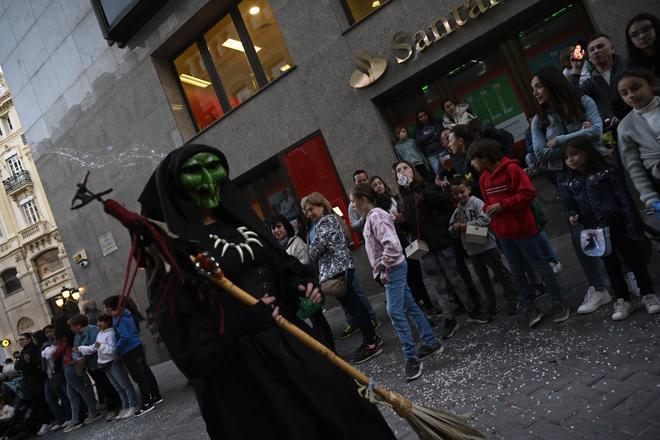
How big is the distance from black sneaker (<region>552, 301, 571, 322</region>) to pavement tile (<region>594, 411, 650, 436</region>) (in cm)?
178

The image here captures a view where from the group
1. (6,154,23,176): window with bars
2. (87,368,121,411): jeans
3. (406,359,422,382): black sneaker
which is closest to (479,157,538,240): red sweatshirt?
(406,359,422,382): black sneaker

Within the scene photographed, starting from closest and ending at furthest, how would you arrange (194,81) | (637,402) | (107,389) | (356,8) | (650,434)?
(650,434), (637,402), (107,389), (356,8), (194,81)

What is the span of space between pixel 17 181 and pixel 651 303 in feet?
140

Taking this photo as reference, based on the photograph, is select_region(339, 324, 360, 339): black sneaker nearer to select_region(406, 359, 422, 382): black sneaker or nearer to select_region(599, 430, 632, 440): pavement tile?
select_region(406, 359, 422, 382): black sneaker

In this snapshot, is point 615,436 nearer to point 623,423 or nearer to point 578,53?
point 623,423

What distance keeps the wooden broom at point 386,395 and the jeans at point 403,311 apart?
172cm

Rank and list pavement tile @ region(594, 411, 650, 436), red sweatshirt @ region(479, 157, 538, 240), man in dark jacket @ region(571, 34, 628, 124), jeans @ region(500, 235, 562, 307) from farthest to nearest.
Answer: man in dark jacket @ region(571, 34, 628, 124), jeans @ region(500, 235, 562, 307), red sweatshirt @ region(479, 157, 538, 240), pavement tile @ region(594, 411, 650, 436)

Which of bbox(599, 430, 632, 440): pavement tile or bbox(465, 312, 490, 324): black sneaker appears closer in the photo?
bbox(599, 430, 632, 440): pavement tile

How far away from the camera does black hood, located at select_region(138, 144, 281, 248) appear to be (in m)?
2.54

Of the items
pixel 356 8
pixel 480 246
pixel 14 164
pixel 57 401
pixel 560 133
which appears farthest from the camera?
→ pixel 14 164

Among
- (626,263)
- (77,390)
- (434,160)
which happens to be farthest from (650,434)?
(77,390)

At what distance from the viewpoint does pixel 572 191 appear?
4.41m

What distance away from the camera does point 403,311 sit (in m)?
4.86

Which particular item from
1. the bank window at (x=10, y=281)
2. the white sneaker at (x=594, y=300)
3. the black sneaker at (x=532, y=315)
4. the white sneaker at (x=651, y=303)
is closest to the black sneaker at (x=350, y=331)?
the black sneaker at (x=532, y=315)
